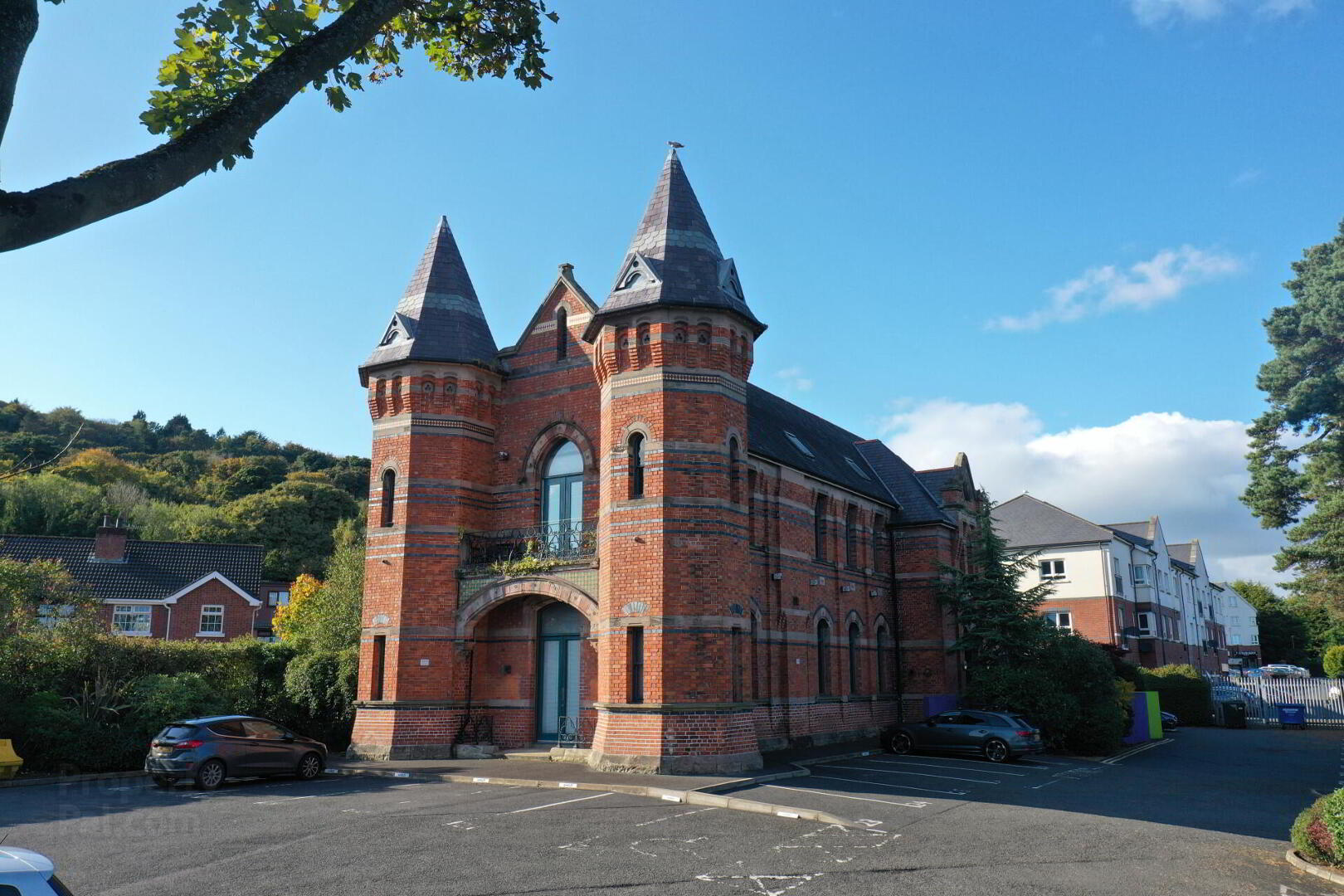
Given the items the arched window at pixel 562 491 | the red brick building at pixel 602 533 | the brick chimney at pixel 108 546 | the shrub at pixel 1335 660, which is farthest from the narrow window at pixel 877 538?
the brick chimney at pixel 108 546

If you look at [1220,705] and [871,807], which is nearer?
[871,807]

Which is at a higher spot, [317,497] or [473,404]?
[317,497]

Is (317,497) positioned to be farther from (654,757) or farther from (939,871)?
(939,871)

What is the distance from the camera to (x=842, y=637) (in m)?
27.6

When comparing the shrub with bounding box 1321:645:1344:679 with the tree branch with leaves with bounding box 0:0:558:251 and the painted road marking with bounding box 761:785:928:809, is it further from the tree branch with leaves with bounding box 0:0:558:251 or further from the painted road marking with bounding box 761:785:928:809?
the tree branch with leaves with bounding box 0:0:558:251

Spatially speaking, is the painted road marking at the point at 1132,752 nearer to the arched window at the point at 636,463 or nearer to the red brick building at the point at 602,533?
the red brick building at the point at 602,533

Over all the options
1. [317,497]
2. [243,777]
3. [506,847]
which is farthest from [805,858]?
[317,497]

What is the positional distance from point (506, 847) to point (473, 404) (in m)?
14.0

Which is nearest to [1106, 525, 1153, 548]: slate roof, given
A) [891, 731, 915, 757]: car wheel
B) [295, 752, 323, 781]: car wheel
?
[891, 731, 915, 757]: car wheel

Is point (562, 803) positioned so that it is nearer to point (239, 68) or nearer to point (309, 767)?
point (309, 767)

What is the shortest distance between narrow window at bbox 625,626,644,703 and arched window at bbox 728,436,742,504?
11.6ft

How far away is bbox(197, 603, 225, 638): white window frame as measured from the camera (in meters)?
48.0

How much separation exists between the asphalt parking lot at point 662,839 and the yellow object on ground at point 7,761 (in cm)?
118

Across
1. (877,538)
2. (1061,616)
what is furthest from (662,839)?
(1061,616)
